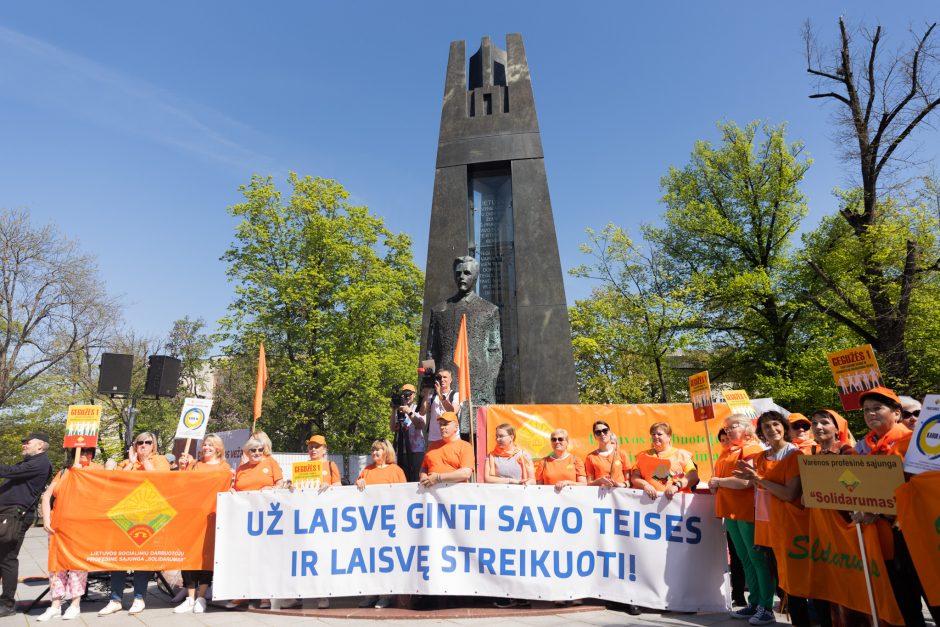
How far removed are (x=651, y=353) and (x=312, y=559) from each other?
2030 centimetres

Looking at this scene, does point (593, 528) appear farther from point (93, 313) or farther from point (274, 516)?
point (93, 313)

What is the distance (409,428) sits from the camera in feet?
26.6

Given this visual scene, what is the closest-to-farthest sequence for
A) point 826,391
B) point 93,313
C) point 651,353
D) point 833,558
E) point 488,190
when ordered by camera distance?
point 833,558 → point 488,190 → point 826,391 → point 651,353 → point 93,313

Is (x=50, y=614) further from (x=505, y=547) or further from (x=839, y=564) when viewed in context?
(x=839, y=564)

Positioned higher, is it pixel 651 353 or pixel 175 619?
pixel 651 353

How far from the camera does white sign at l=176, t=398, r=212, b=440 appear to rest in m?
9.33

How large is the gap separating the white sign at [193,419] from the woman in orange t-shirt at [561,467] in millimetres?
5594

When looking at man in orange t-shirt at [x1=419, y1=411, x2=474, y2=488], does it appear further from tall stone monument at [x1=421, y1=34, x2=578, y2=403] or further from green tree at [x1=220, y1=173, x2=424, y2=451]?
green tree at [x1=220, y1=173, x2=424, y2=451]

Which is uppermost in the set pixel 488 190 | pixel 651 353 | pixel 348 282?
pixel 348 282

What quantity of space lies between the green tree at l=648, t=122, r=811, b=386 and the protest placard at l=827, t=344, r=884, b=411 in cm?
1683

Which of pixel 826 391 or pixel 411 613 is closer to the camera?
pixel 411 613

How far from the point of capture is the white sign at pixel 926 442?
376cm

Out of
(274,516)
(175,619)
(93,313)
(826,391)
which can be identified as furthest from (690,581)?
(93,313)

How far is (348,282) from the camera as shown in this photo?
28.6 meters
